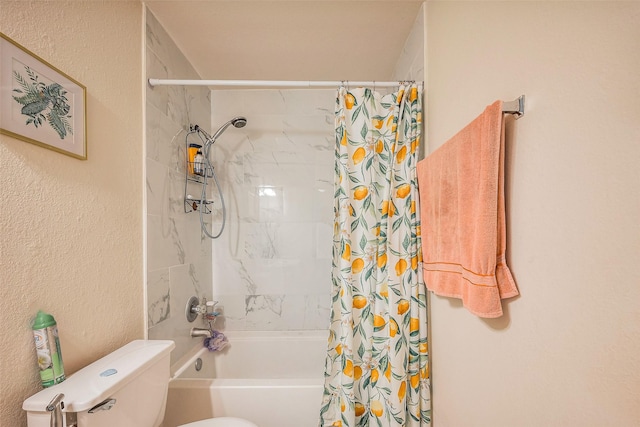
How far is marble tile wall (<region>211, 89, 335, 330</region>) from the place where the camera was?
6.92 ft

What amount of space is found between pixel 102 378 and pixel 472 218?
48.3 inches

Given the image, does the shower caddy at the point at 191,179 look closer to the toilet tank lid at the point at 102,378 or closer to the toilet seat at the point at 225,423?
the toilet tank lid at the point at 102,378

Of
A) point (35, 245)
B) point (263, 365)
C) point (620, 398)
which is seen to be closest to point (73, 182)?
point (35, 245)

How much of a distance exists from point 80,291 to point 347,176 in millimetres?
1116

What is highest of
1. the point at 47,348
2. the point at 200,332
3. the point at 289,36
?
the point at 289,36

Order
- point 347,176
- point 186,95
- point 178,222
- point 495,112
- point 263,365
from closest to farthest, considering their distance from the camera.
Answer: point 495,112, point 347,176, point 178,222, point 186,95, point 263,365

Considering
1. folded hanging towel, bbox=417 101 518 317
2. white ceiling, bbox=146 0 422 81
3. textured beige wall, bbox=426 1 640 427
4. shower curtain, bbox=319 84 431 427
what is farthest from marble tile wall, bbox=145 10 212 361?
textured beige wall, bbox=426 1 640 427

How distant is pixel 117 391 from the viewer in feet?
2.75

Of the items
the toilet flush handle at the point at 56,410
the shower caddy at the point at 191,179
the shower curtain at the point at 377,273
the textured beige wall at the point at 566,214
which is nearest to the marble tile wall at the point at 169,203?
the shower caddy at the point at 191,179

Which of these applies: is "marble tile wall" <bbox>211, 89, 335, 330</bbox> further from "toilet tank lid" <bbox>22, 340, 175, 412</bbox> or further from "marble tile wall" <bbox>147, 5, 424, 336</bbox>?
"toilet tank lid" <bbox>22, 340, 175, 412</bbox>

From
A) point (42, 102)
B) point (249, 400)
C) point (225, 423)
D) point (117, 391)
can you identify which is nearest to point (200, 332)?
point (249, 400)

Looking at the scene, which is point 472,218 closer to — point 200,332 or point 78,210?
point 78,210

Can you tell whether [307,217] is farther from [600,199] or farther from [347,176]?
[600,199]

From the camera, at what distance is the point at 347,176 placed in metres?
1.27
